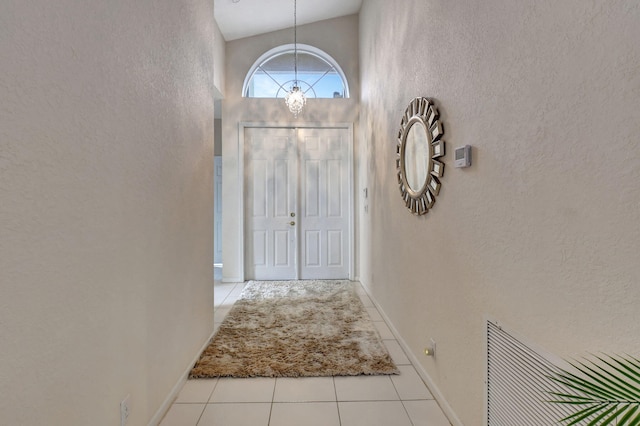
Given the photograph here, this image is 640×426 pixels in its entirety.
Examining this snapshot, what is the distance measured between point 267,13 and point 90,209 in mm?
4010

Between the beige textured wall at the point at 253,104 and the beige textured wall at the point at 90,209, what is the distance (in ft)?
8.74

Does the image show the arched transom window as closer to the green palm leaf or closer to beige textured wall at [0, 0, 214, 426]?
beige textured wall at [0, 0, 214, 426]

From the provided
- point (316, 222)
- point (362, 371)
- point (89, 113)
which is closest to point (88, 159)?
point (89, 113)

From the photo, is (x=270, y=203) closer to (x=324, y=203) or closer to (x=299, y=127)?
(x=324, y=203)

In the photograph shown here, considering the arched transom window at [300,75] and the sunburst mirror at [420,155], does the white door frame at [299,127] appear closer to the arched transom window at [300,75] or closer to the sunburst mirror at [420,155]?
the arched transom window at [300,75]

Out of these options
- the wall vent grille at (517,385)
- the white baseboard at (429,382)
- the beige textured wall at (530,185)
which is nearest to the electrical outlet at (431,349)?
the beige textured wall at (530,185)

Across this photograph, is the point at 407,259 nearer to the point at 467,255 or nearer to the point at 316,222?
the point at 467,255

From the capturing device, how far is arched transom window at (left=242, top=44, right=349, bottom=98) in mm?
4852

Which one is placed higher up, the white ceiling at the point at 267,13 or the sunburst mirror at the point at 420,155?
the white ceiling at the point at 267,13

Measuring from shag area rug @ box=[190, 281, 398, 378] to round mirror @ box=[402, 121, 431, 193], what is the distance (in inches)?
52.0

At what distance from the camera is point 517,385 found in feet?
3.76

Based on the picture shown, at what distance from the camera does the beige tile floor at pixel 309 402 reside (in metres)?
1.77

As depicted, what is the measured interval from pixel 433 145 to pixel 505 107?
0.65 m

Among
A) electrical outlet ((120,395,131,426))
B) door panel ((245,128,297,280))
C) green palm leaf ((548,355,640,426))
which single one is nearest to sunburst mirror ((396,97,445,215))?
green palm leaf ((548,355,640,426))
